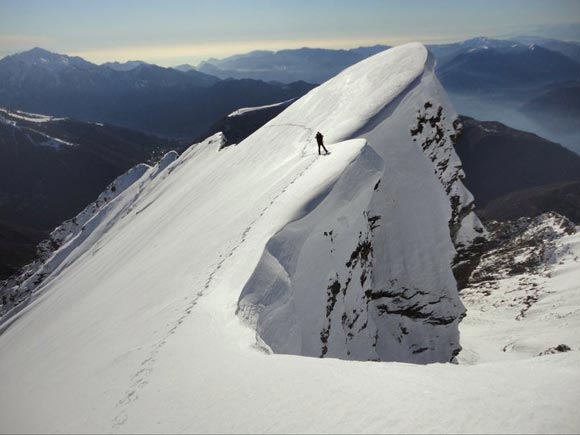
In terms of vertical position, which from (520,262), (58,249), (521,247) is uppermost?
(58,249)

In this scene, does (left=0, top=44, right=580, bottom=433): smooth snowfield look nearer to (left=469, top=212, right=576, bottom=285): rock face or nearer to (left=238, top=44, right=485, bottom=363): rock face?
(left=238, top=44, right=485, bottom=363): rock face

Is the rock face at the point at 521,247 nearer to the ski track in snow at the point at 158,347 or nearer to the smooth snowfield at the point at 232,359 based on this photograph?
the smooth snowfield at the point at 232,359

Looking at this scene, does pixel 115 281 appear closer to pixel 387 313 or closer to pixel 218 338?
pixel 218 338

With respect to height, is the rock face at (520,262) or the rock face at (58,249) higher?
the rock face at (58,249)

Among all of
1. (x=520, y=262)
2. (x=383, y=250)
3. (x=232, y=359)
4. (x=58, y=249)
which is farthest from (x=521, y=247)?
(x=232, y=359)

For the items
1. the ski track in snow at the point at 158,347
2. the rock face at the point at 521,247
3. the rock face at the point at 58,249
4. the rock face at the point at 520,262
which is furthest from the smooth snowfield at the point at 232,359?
the rock face at the point at 521,247

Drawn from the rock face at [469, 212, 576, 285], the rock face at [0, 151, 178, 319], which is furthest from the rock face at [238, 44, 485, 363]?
the rock face at [469, 212, 576, 285]

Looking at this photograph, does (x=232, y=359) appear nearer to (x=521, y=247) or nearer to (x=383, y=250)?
(x=383, y=250)
